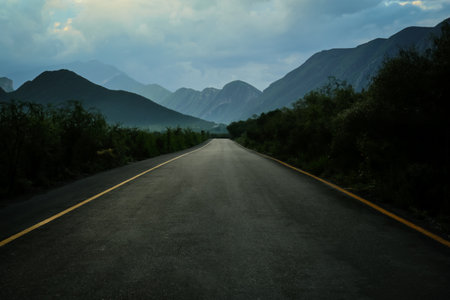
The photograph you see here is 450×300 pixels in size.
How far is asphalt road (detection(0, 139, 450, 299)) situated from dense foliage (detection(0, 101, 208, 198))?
2.81m

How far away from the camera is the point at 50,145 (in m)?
10.8

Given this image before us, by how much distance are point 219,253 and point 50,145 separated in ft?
29.9

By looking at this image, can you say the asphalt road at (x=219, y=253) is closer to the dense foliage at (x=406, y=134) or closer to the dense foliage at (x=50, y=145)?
the dense foliage at (x=406, y=134)

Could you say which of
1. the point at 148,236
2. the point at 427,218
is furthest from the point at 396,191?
the point at 148,236

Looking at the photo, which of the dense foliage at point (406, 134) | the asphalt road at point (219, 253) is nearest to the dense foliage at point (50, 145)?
the asphalt road at point (219, 253)

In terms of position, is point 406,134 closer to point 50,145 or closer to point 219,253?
point 219,253

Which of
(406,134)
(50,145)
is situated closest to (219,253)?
(406,134)

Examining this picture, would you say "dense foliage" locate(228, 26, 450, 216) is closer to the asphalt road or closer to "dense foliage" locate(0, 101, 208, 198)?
the asphalt road

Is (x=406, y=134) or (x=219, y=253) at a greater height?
(x=406, y=134)

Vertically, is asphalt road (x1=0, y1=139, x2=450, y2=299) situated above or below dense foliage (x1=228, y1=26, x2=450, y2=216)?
below

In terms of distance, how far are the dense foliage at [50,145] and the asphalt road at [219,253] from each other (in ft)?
9.21

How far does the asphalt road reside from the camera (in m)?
3.02

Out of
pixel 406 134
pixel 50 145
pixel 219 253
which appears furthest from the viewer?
pixel 50 145

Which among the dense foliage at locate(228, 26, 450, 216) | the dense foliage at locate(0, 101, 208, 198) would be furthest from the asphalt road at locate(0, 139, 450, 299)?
the dense foliage at locate(0, 101, 208, 198)
